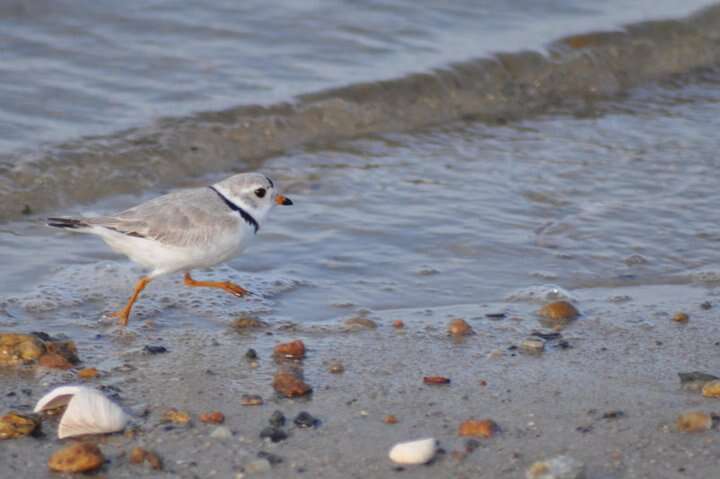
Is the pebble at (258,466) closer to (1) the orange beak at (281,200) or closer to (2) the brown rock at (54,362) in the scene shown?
(2) the brown rock at (54,362)

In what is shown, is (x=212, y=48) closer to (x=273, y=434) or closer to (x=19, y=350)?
(x=19, y=350)

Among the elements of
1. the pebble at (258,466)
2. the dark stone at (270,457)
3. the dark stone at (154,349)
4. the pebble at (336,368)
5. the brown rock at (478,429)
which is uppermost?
the brown rock at (478,429)

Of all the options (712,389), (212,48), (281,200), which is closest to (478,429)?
(712,389)

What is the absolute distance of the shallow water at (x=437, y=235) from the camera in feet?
19.3

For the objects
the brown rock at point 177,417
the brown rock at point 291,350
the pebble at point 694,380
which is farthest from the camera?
the brown rock at point 291,350

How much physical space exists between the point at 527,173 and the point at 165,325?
10.5 ft

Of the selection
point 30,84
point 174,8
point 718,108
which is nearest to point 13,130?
point 30,84

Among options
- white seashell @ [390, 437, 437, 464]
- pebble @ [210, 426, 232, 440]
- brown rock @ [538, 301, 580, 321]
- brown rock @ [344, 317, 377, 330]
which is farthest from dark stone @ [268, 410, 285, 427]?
brown rock @ [538, 301, 580, 321]

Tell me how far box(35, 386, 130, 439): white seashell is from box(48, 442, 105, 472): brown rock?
23 centimetres

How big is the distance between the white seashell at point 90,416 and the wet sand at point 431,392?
7 cm

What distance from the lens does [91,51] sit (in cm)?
947

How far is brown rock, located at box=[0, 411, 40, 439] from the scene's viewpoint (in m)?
4.12

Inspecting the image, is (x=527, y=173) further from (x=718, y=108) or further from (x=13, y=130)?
(x=13, y=130)

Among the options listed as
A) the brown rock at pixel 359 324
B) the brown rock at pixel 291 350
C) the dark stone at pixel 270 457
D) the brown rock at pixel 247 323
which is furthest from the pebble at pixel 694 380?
the brown rock at pixel 247 323
